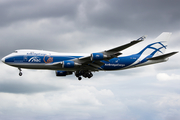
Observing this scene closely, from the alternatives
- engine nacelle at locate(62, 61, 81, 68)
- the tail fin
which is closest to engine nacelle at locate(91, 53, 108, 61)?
engine nacelle at locate(62, 61, 81, 68)

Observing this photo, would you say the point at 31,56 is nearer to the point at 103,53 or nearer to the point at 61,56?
the point at 61,56

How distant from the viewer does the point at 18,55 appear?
42.0 meters

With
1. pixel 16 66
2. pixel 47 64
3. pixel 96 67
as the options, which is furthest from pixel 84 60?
pixel 16 66

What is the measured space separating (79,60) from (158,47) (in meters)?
20.0

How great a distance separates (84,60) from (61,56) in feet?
15.5

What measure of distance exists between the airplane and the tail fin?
1.72m

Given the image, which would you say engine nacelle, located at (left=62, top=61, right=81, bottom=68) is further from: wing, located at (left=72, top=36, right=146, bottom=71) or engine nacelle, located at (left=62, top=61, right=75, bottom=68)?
wing, located at (left=72, top=36, right=146, bottom=71)

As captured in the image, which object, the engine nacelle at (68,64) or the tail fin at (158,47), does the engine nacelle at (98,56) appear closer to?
the engine nacelle at (68,64)

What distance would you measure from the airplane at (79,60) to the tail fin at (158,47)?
1725mm

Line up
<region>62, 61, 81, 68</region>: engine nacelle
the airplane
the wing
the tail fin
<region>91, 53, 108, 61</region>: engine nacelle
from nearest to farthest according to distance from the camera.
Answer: the wing < <region>91, 53, 108, 61</region>: engine nacelle < the airplane < <region>62, 61, 81, 68</region>: engine nacelle < the tail fin

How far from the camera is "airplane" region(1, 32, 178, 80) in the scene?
39.9m

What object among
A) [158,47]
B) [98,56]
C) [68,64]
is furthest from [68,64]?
[158,47]

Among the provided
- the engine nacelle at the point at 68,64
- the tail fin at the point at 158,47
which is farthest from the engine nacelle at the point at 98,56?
the tail fin at the point at 158,47

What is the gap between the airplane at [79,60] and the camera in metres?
39.9
